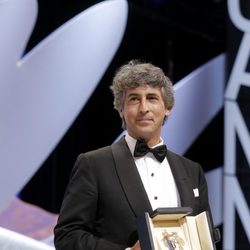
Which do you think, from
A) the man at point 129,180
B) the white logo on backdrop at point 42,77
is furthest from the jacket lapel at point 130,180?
the white logo on backdrop at point 42,77

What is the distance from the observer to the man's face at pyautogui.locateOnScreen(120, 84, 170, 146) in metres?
1.91

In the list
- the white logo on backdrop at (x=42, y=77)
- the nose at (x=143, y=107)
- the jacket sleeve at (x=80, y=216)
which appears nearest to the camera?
the jacket sleeve at (x=80, y=216)

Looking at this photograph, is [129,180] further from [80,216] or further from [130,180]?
[80,216]

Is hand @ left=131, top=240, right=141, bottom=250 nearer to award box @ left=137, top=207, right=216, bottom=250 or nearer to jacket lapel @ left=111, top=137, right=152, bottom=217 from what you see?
award box @ left=137, top=207, right=216, bottom=250

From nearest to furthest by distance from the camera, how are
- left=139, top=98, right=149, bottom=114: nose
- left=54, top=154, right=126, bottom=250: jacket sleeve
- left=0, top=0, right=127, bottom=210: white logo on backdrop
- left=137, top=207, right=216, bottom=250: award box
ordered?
left=137, top=207, right=216, bottom=250: award box → left=54, top=154, right=126, bottom=250: jacket sleeve → left=139, top=98, right=149, bottom=114: nose → left=0, top=0, right=127, bottom=210: white logo on backdrop

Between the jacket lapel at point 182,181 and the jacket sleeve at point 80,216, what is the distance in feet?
0.88

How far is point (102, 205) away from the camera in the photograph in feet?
6.09

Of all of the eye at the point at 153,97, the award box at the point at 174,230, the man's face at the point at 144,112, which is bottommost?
the award box at the point at 174,230

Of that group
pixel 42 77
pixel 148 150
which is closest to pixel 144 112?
pixel 148 150

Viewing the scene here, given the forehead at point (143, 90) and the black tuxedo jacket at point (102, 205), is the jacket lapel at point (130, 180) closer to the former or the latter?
the black tuxedo jacket at point (102, 205)

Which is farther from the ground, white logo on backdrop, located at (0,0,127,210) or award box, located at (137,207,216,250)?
white logo on backdrop, located at (0,0,127,210)

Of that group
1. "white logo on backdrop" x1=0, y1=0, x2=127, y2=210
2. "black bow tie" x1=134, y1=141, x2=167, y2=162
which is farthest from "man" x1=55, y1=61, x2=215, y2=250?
"white logo on backdrop" x1=0, y1=0, x2=127, y2=210

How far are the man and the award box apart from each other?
0.06 meters

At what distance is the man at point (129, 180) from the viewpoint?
1.83m
